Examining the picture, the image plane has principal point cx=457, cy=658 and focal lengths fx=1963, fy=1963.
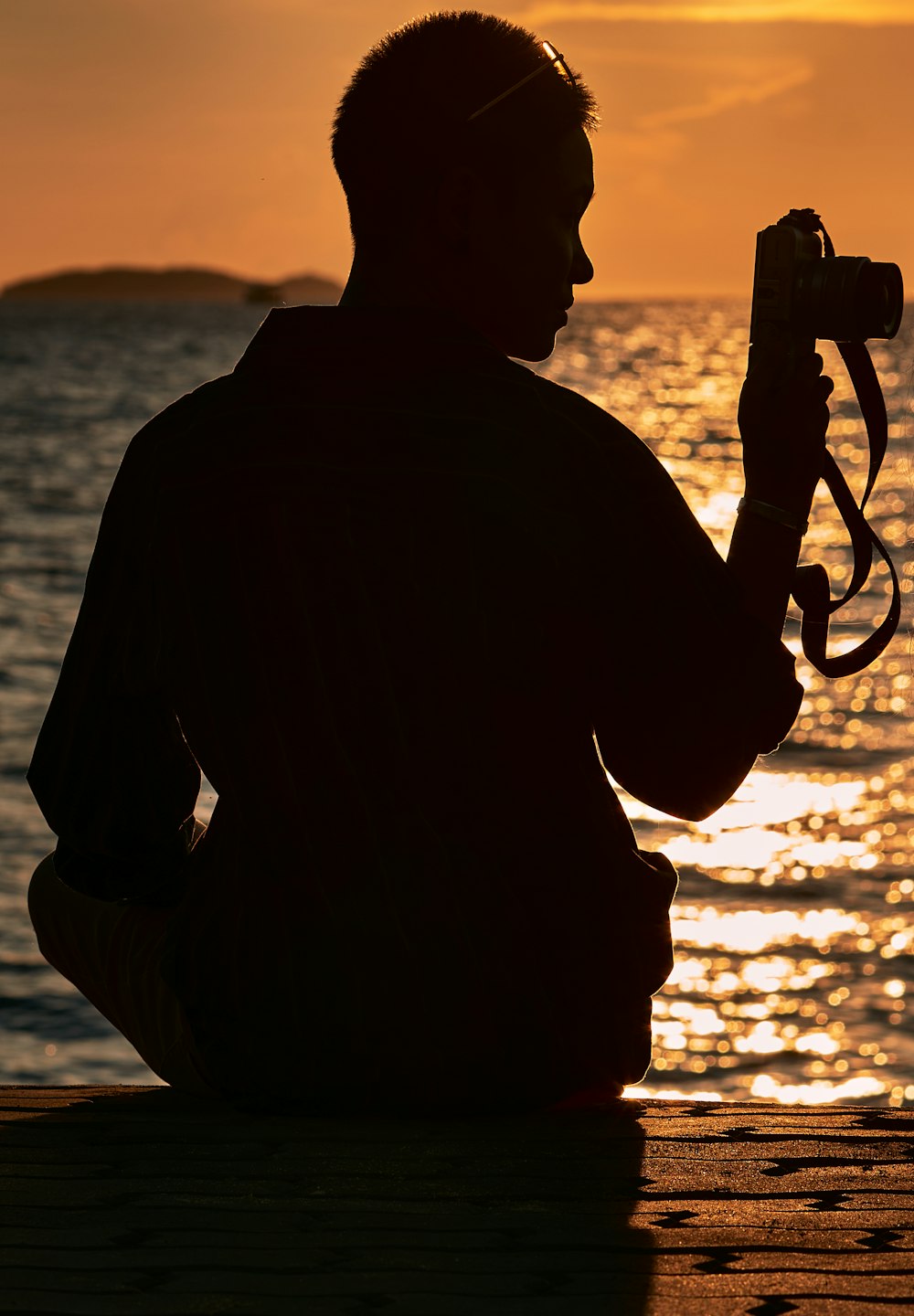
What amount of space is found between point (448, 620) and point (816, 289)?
81 centimetres

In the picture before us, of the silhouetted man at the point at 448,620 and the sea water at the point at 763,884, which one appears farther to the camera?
the sea water at the point at 763,884

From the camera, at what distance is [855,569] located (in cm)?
291

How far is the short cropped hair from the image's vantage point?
2475mm

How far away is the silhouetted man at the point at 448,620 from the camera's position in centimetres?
248

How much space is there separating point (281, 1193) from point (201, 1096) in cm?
52

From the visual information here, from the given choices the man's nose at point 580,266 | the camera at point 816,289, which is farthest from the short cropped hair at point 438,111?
the camera at point 816,289

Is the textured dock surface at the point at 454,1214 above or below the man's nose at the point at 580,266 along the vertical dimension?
below

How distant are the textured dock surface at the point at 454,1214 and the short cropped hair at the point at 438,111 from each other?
122cm

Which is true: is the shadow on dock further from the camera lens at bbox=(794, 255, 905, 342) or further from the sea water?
the camera lens at bbox=(794, 255, 905, 342)

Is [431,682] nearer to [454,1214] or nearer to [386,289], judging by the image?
[386,289]

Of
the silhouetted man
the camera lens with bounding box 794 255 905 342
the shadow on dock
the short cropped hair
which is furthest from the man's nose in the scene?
the shadow on dock

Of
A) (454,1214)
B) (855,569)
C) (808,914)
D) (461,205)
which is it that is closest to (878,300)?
(855,569)

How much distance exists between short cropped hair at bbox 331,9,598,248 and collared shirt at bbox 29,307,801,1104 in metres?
0.17

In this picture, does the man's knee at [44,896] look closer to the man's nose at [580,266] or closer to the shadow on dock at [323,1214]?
the shadow on dock at [323,1214]
